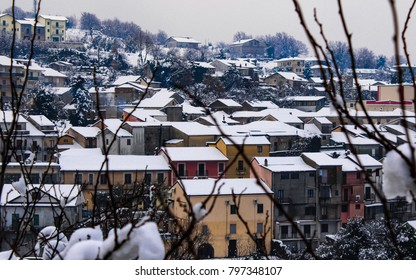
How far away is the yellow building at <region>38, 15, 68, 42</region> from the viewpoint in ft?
6.03

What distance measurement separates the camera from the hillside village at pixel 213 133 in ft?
6.51

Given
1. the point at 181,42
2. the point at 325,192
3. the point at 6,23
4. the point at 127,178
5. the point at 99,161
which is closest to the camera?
the point at 6,23

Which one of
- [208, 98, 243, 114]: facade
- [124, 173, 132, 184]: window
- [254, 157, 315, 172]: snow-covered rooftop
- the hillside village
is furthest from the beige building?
[124, 173, 132, 184]: window

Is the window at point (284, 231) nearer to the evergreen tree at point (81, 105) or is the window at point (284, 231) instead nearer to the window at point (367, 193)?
the window at point (367, 193)

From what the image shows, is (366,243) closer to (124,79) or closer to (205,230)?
(205,230)

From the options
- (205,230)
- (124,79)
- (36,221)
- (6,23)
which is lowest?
(36,221)

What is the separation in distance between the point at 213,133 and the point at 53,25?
1187 millimetres

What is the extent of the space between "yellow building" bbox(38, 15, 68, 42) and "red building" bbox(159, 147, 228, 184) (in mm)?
804

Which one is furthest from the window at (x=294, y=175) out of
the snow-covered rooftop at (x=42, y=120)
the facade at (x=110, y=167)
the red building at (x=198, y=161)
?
the snow-covered rooftop at (x=42, y=120)

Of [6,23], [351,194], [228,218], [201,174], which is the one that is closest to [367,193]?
[351,194]

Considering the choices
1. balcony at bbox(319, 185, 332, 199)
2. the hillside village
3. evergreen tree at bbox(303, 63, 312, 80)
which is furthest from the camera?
evergreen tree at bbox(303, 63, 312, 80)

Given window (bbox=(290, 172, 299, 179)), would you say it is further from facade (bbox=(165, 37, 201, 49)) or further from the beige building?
facade (bbox=(165, 37, 201, 49))

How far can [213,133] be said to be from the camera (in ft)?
9.58
